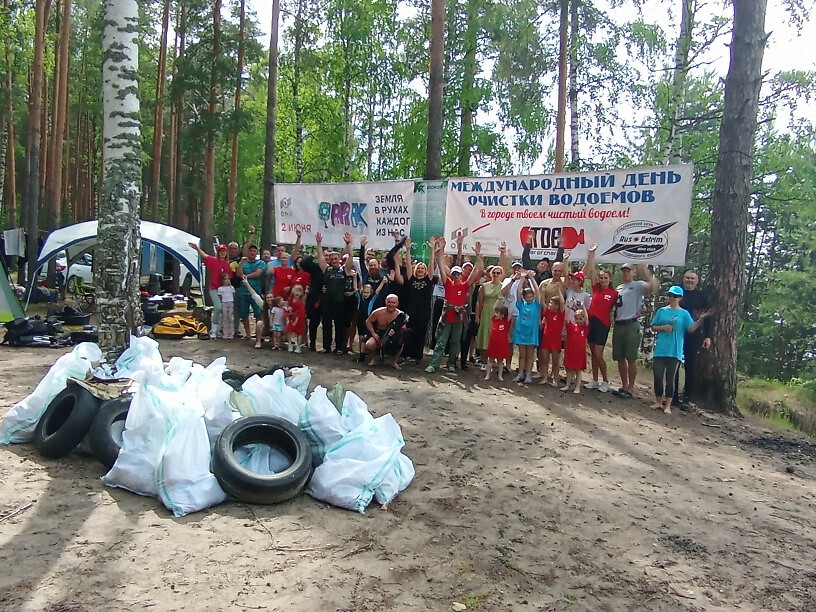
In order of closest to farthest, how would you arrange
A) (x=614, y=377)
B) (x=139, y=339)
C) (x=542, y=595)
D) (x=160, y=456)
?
(x=542, y=595) < (x=160, y=456) < (x=139, y=339) < (x=614, y=377)

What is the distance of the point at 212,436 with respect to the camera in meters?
4.93

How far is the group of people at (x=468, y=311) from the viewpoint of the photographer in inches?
337

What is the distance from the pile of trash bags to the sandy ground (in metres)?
0.13

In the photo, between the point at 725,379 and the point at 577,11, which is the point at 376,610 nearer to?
the point at 725,379

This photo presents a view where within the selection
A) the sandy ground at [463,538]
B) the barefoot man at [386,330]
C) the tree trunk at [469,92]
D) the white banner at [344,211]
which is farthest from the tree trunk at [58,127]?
the sandy ground at [463,538]

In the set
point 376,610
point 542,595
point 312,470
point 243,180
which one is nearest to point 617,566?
point 542,595

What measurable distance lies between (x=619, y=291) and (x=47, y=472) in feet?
22.5

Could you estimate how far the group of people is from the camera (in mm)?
8555

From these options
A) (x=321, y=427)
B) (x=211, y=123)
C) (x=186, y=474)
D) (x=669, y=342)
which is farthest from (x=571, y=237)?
(x=211, y=123)

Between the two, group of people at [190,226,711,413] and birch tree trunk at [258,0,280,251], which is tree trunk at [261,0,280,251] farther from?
group of people at [190,226,711,413]

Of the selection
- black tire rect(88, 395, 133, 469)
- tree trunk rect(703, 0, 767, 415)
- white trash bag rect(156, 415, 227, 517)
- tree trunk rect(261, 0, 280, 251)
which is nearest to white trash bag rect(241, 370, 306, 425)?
white trash bag rect(156, 415, 227, 517)

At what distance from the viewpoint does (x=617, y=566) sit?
402 cm

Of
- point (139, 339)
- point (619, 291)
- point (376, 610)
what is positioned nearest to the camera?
point (376, 610)

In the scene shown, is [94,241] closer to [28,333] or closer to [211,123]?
[28,333]
